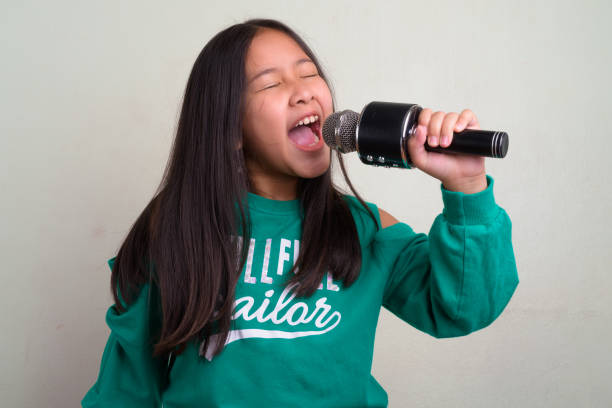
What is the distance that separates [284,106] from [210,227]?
0.26 m

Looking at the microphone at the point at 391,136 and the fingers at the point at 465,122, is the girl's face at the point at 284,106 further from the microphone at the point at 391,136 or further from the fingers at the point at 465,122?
the fingers at the point at 465,122

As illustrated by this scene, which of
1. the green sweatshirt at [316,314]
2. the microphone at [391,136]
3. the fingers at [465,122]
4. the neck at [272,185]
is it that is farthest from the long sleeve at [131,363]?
the fingers at [465,122]

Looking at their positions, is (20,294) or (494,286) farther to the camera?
(20,294)

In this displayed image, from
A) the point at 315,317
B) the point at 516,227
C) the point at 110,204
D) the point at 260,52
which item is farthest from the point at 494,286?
the point at 110,204

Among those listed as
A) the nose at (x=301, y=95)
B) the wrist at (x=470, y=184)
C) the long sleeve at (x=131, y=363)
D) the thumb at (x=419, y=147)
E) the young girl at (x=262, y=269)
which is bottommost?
the long sleeve at (x=131, y=363)

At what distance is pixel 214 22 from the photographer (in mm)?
1706

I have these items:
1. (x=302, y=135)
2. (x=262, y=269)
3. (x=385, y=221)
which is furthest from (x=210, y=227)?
(x=385, y=221)

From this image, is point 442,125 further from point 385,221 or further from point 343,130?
point 385,221

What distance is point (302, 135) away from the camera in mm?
1089

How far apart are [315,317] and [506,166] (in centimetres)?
99

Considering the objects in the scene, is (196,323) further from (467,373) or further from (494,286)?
(467,373)

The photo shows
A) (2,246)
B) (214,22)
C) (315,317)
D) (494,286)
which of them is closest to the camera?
(494,286)

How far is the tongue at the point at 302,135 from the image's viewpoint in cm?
108

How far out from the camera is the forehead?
1.06 m
